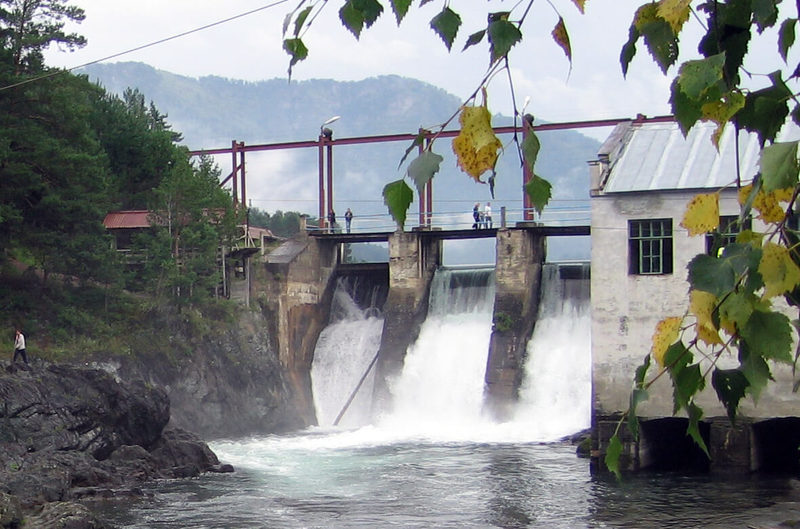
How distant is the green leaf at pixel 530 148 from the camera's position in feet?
8.45

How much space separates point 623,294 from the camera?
29516 mm

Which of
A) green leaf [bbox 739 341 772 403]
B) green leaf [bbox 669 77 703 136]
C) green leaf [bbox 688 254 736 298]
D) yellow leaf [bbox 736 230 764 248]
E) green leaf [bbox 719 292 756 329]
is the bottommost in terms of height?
green leaf [bbox 739 341 772 403]

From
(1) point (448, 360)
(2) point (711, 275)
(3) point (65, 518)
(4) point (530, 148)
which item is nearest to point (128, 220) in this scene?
(1) point (448, 360)

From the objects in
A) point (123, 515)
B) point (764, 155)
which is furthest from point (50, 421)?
point (764, 155)

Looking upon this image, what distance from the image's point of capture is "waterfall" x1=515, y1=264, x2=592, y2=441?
1618 inches

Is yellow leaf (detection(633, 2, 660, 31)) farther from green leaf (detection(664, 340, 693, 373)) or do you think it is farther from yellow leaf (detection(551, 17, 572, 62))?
green leaf (detection(664, 340, 693, 373))

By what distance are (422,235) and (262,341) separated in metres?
7.44

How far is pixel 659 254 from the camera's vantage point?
29469 millimetres

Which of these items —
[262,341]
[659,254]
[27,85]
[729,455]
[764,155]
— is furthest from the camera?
[262,341]

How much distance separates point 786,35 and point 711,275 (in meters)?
0.63

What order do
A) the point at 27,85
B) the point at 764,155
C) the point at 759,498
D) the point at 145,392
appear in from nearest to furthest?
the point at 764,155
the point at 759,498
the point at 145,392
the point at 27,85

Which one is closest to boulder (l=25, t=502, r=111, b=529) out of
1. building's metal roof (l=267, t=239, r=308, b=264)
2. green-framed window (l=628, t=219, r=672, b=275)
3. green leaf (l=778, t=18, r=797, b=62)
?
green-framed window (l=628, t=219, r=672, b=275)

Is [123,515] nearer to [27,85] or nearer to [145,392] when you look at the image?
[145,392]

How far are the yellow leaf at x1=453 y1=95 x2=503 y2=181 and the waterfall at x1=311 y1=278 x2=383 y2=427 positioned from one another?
43.3 meters
